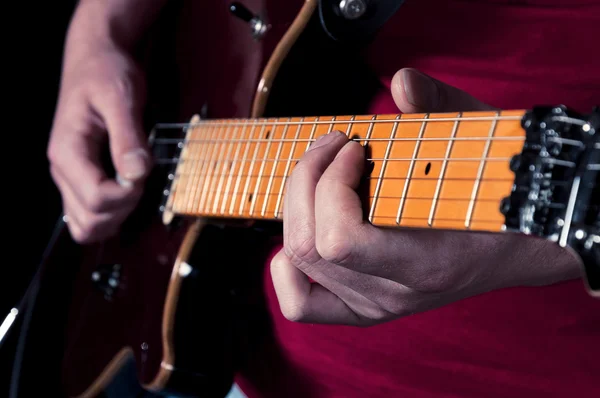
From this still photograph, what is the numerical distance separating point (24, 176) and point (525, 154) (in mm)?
1247

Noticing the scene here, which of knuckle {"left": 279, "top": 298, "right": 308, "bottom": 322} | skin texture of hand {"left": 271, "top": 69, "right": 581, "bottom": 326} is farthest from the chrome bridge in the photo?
knuckle {"left": 279, "top": 298, "right": 308, "bottom": 322}

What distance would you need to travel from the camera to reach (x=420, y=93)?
0.48 m

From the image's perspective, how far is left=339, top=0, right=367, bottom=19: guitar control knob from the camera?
2.10 feet

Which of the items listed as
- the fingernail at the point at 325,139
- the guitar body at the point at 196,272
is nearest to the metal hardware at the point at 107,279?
the guitar body at the point at 196,272

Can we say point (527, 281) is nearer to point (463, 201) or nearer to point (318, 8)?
point (463, 201)

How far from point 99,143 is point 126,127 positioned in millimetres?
93

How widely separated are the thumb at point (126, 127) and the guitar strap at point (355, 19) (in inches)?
13.5

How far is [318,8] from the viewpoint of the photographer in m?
0.69

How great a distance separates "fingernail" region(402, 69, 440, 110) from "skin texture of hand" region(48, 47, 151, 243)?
0.48 meters

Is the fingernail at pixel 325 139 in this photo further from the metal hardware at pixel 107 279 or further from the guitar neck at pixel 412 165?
the metal hardware at pixel 107 279

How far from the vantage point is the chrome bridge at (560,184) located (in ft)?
1.06

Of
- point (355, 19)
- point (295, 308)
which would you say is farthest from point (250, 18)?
point (295, 308)

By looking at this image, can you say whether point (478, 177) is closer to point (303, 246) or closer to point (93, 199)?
point (303, 246)

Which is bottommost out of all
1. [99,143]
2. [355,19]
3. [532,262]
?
[532,262]
